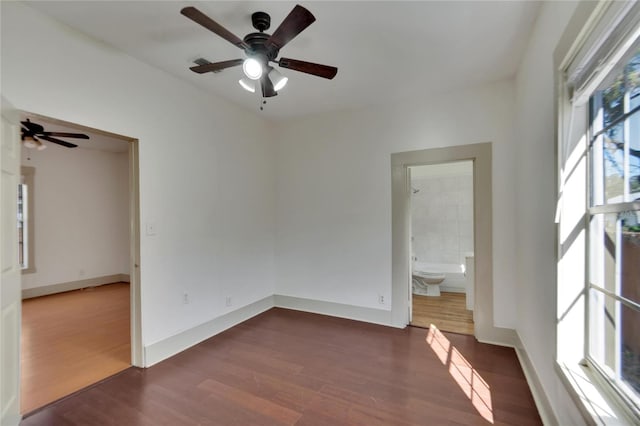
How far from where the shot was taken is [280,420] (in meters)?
1.90

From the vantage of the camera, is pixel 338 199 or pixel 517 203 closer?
pixel 517 203

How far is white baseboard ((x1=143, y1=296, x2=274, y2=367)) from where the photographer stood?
2646mm

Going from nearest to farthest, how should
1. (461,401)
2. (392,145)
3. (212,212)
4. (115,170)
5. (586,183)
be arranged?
(586,183) → (461,401) → (212,212) → (392,145) → (115,170)

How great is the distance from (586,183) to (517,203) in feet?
4.79

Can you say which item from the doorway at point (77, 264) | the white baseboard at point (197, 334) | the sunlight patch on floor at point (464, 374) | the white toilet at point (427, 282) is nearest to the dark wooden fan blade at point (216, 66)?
the doorway at point (77, 264)

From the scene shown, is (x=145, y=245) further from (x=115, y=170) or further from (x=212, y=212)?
(x=115, y=170)

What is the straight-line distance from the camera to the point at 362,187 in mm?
3754

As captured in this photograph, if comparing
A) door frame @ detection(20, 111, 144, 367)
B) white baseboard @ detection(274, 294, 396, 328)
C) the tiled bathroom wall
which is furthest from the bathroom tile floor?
door frame @ detection(20, 111, 144, 367)

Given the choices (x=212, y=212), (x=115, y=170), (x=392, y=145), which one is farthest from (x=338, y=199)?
(x=115, y=170)

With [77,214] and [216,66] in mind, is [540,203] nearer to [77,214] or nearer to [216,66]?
[216,66]

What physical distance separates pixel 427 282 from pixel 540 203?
3169 millimetres

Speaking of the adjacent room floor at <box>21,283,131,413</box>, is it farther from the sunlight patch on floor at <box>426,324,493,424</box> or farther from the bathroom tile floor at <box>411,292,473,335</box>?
the bathroom tile floor at <box>411,292,473,335</box>

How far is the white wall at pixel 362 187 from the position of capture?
303 cm

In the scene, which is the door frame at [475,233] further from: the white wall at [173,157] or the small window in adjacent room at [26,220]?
the small window in adjacent room at [26,220]
